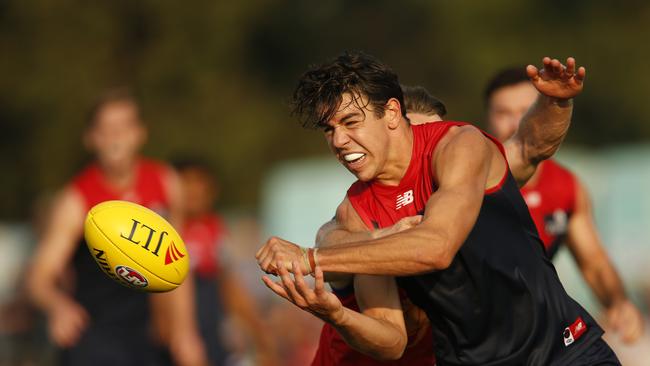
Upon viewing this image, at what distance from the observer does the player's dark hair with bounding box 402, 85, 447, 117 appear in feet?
20.7

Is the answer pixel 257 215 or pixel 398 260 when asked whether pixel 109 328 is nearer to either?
pixel 398 260

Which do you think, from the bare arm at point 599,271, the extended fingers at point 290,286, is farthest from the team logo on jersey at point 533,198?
the extended fingers at point 290,286

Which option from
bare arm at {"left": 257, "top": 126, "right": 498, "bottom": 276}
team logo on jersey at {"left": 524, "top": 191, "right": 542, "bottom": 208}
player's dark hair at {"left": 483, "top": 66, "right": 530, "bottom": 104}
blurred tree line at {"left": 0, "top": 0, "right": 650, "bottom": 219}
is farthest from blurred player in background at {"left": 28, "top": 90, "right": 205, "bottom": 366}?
blurred tree line at {"left": 0, "top": 0, "right": 650, "bottom": 219}

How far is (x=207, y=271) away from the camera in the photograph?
1169 cm

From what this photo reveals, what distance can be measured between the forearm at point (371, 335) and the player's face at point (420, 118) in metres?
1.03

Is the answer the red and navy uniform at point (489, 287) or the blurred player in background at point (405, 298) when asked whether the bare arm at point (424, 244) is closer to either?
the red and navy uniform at point (489, 287)

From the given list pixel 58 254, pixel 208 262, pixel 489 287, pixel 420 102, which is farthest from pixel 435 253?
pixel 208 262

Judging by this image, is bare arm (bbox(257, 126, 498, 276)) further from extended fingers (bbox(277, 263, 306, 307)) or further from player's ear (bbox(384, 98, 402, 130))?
player's ear (bbox(384, 98, 402, 130))

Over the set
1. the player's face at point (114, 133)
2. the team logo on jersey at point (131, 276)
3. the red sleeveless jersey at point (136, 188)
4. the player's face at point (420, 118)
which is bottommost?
the red sleeveless jersey at point (136, 188)

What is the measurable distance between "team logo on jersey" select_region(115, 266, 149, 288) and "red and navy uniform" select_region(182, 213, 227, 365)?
5573 mm

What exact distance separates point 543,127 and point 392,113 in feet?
3.43

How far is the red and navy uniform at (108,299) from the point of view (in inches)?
371

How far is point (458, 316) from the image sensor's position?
573 cm

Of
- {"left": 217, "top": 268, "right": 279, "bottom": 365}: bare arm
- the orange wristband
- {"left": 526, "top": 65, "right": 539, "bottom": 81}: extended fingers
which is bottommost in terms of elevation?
{"left": 217, "top": 268, "right": 279, "bottom": 365}: bare arm
